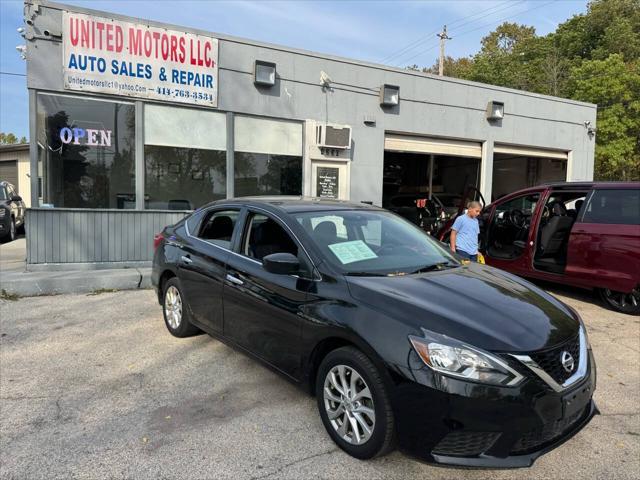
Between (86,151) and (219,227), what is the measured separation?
5.03 meters

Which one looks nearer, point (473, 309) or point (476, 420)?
point (476, 420)

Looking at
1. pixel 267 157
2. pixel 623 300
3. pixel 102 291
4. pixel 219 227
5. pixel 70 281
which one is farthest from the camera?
pixel 267 157

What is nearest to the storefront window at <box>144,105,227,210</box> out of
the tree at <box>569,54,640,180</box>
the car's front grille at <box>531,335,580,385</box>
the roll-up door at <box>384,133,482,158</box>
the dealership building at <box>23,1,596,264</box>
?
the dealership building at <box>23,1,596,264</box>

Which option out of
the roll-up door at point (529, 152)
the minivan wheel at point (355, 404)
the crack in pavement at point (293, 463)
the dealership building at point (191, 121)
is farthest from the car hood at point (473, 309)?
the roll-up door at point (529, 152)

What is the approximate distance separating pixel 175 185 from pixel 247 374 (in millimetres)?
5717

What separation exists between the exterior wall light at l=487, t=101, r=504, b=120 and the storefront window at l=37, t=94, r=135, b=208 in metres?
8.30

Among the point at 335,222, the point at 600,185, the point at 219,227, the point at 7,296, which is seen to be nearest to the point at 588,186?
the point at 600,185

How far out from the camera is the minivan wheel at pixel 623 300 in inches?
251

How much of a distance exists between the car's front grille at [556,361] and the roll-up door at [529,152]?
10559 millimetres

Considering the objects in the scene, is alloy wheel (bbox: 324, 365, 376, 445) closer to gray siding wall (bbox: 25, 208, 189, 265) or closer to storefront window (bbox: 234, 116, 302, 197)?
gray siding wall (bbox: 25, 208, 189, 265)

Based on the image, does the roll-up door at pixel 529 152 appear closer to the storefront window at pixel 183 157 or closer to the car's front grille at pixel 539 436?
the storefront window at pixel 183 157

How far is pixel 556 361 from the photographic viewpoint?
8.82 feet

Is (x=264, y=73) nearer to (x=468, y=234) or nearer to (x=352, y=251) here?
(x=468, y=234)

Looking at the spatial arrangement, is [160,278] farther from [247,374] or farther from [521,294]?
[521,294]
